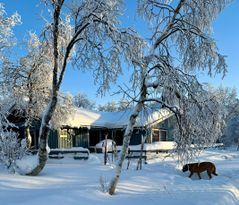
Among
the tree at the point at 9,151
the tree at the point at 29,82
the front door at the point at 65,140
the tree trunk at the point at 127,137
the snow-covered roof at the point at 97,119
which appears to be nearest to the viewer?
the tree trunk at the point at 127,137

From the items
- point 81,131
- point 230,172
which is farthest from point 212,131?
point 81,131

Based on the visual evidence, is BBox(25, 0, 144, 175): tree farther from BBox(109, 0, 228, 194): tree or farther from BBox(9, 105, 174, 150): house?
BBox(9, 105, 174, 150): house

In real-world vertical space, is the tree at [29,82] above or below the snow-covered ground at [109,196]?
above

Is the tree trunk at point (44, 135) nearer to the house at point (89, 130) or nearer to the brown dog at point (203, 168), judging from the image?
the brown dog at point (203, 168)

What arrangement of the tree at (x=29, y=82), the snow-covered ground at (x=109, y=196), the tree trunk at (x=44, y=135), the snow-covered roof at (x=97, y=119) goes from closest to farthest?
the snow-covered ground at (x=109, y=196) → the tree trunk at (x=44, y=135) → the tree at (x=29, y=82) → the snow-covered roof at (x=97, y=119)

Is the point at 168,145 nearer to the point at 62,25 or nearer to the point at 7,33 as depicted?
the point at 7,33

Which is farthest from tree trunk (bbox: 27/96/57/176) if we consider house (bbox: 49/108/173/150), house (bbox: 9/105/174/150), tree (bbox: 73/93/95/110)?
tree (bbox: 73/93/95/110)

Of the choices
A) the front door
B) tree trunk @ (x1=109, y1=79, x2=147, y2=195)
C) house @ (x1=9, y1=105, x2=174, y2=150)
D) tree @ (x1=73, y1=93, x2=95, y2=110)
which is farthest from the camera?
tree @ (x1=73, y1=93, x2=95, y2=110)

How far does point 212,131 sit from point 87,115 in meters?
28.2

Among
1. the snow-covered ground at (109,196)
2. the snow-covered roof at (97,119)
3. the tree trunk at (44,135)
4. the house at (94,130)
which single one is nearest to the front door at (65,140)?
the house at (94,130)

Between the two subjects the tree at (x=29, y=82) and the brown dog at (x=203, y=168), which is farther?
the tree at (x=29, y=82)

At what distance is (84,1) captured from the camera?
1413 centimetres

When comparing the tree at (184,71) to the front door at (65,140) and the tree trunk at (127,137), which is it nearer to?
the tree trunk at (127,137)

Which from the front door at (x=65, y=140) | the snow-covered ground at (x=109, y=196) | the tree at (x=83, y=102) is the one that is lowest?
the snow-covered ground at (x=109, y=196)
